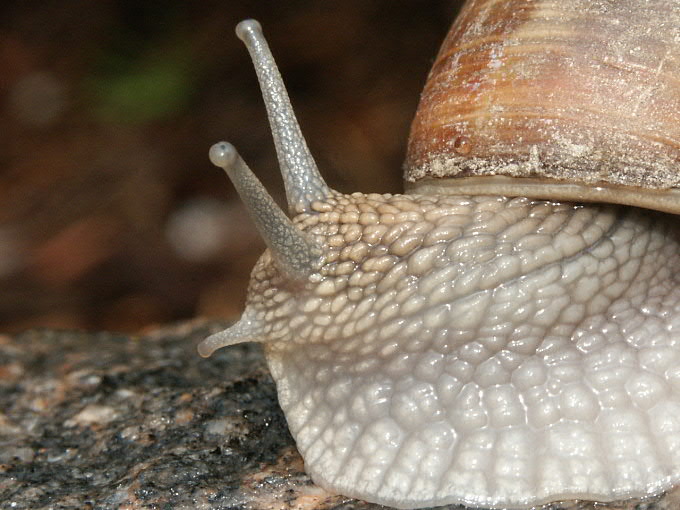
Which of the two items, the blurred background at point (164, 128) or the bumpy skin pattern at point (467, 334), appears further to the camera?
the blurred background at point (164, 128)

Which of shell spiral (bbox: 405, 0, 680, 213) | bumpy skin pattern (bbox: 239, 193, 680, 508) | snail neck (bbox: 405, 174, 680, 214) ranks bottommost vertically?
bumpy skin pattern (bbox: 239, 193, 680, 508)

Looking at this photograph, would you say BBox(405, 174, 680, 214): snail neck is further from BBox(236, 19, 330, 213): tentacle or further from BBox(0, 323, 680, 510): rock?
BBox(0, 323, 680, 510): rock

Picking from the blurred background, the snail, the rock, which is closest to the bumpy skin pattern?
the snail

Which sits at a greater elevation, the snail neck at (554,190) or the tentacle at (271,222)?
the tentacle at (271,222)

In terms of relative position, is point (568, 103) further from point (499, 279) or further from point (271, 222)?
point (271, 222)

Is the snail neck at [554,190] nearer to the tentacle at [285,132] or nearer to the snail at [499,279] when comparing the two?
the snail at [499,279]

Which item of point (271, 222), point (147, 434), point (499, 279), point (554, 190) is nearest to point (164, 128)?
point (147, 434)

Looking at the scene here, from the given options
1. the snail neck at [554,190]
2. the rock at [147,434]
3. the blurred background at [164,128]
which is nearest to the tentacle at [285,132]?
the snail neck at [554,190]
